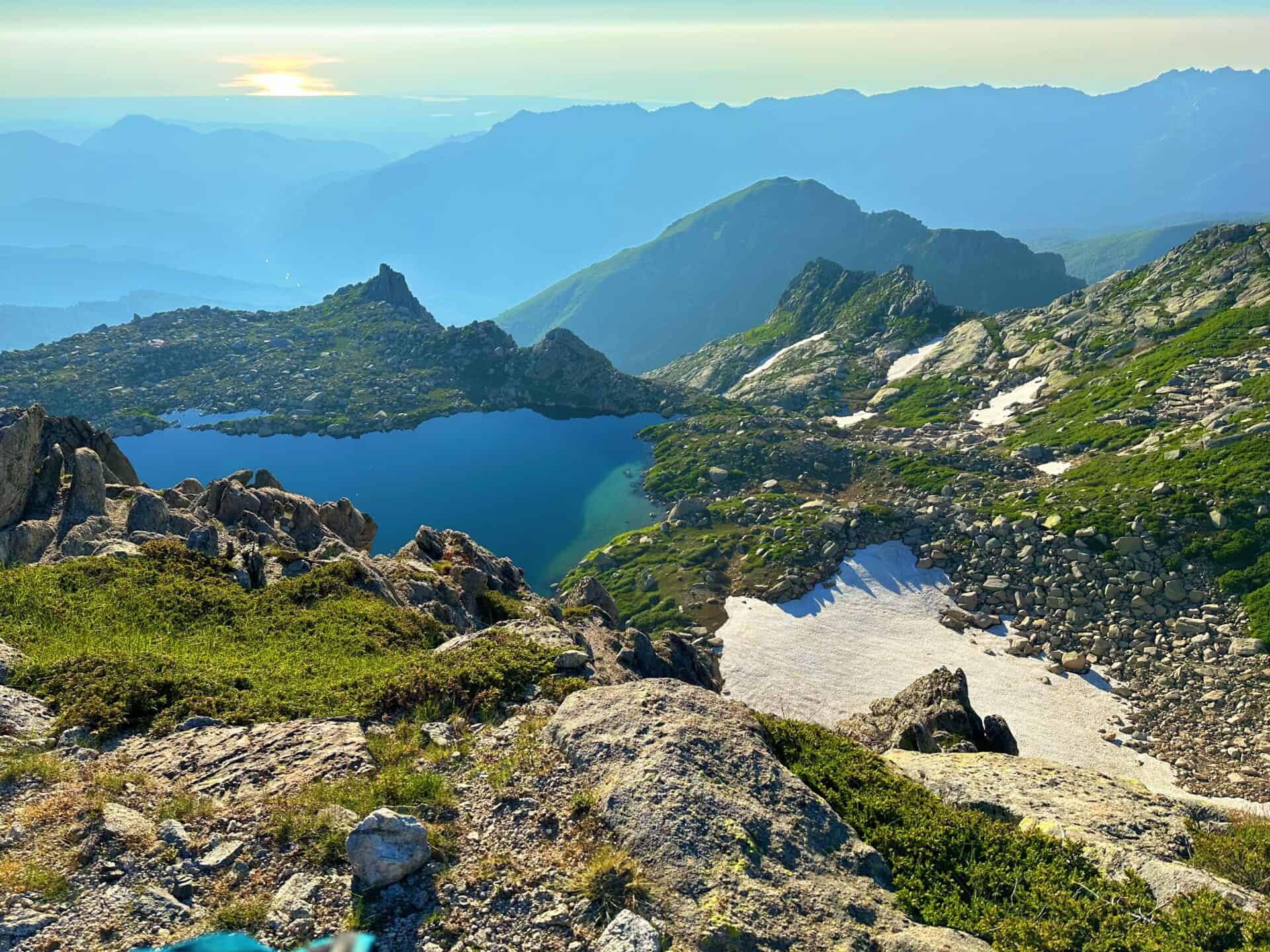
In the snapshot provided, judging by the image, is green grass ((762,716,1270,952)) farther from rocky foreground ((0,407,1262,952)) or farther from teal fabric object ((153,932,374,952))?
teal fabric object ((153,932,374,952))

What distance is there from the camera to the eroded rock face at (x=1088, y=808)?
42.4 feet

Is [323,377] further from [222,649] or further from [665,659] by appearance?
[222,649]

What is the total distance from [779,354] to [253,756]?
161 m

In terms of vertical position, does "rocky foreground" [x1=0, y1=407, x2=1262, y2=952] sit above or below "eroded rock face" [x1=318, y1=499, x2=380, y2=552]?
above

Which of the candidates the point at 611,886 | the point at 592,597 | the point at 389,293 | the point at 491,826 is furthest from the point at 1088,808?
the point at 389,293

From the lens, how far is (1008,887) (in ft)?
40.7

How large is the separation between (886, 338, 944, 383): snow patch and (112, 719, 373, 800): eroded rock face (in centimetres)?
12028

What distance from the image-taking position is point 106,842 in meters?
11.3

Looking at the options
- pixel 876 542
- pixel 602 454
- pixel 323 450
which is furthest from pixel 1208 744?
pixel 323 450

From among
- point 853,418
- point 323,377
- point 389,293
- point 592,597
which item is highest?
point 389,293

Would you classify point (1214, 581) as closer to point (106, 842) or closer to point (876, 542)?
point (876, 542)

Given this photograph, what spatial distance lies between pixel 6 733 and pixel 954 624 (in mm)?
52818

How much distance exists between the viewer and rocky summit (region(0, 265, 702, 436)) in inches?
4796

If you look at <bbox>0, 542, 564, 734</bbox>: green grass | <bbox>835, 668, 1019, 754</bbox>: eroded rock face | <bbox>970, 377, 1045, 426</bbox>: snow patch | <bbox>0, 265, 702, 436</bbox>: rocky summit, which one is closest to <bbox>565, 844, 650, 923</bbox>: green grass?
<bbox>0, 542, 564, 734</bbox>: green grass
